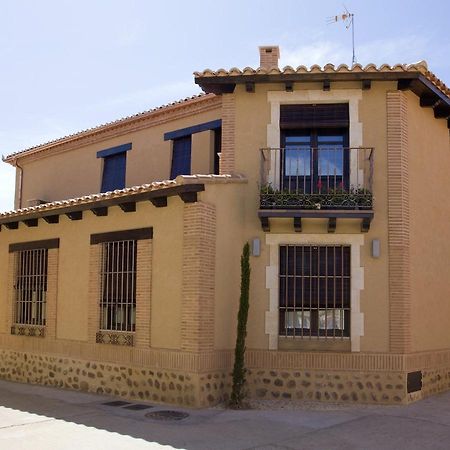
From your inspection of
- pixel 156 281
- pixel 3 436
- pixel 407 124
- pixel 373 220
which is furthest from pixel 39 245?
pixel 407 124

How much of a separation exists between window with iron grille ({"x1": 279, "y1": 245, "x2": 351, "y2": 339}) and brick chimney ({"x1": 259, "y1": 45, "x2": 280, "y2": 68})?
421 centimetres

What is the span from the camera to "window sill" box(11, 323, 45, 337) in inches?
552

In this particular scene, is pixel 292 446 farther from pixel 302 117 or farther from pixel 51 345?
pixel 51 345

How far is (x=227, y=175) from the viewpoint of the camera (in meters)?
11.7

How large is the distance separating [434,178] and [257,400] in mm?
5916

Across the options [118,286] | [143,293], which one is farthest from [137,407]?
[118,286]

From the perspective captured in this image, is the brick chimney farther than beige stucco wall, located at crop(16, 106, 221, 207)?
No

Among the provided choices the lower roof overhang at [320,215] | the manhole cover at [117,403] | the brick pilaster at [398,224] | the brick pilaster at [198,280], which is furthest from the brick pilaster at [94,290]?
the brick pilaster at [398,224]

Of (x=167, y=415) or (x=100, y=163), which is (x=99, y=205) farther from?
(x=100, y=163)

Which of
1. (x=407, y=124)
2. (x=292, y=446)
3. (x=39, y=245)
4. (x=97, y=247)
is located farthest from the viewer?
(x=39, y=245)

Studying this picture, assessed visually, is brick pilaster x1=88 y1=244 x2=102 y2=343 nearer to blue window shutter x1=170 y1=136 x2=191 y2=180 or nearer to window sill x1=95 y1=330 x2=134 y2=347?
window sill x1=95 y1=330 x2=134 y2=347

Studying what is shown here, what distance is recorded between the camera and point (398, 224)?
1149 cm

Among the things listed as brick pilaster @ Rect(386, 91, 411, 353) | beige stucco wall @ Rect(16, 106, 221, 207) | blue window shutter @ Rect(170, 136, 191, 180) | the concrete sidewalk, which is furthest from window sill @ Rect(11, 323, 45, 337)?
brick pilaster @ Rect(386, 91, 411, 353)

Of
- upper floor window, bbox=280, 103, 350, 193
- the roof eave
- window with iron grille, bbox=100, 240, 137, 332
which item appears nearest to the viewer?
the roof eave
